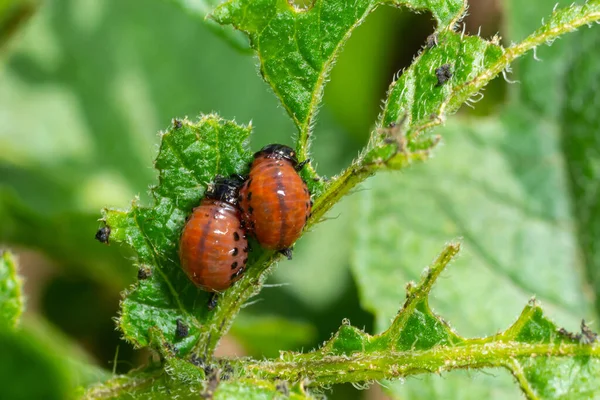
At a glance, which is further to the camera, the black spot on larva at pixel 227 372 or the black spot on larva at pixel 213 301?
the black spot on larva at pixel 213 301

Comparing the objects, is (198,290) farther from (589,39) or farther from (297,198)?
(589,39)

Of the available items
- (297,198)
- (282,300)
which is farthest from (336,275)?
(297,198)

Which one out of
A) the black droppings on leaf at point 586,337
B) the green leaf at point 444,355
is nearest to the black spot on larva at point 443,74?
the green leaf at point 444,355

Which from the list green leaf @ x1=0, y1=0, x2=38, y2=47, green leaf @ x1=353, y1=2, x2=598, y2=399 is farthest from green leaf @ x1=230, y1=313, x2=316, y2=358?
green leaf @ x1=0, y1=0, x2=38, y2=47

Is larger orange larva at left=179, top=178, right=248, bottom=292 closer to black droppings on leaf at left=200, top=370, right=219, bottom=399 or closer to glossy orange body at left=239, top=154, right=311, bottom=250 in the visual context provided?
glossy orange body at left=239, top=154, right=311, bottom=250

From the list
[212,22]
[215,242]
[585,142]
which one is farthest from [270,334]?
[585,142]

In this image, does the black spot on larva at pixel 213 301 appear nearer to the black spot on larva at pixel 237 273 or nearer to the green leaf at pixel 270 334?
the black spot on larva at pixel 237 273
